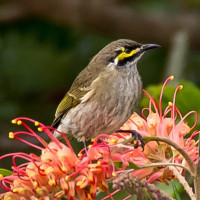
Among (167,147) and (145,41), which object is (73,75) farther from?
(167,147)

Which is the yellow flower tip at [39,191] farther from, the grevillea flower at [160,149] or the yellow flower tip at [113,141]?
the yellow flower tip at [113,141]

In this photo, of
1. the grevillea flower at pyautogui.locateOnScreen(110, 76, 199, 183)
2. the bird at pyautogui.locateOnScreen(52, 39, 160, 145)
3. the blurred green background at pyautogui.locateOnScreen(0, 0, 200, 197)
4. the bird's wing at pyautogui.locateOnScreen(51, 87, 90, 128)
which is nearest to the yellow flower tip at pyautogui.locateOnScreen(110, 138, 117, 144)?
the grevillea flower at pyautogui.locateOnScreen(110, 76, 199, 183)

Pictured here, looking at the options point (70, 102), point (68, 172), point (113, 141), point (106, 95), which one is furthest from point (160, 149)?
point (70, 102)

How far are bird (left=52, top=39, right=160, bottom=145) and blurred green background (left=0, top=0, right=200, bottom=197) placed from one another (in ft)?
7.05

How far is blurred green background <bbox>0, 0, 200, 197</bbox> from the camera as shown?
682 centimetres

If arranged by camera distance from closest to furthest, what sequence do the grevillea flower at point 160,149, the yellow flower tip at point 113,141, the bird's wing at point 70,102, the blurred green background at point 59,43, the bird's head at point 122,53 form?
the grevillea flower at point 160,149 < the yellow flower tip at point 113,141 < the bird's head at point 122,53 < the bird's wing at point 70,102 < the blurred green background at point 59,43

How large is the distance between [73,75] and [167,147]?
3.71 meters

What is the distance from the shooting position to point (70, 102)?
179 inches

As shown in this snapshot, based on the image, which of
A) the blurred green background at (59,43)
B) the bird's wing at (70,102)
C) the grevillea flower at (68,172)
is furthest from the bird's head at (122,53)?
the blurred green background at (59,43)

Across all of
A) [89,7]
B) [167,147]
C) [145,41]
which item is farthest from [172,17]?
A: [167,147]

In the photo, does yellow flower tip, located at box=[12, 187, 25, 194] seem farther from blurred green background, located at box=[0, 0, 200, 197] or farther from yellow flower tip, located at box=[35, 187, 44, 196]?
blurred green background, located at box=[0, 0, 200, 197]

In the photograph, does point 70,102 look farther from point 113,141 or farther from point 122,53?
point 113,141

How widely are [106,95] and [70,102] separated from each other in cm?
36

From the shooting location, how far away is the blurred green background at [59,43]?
6824 millimetres
